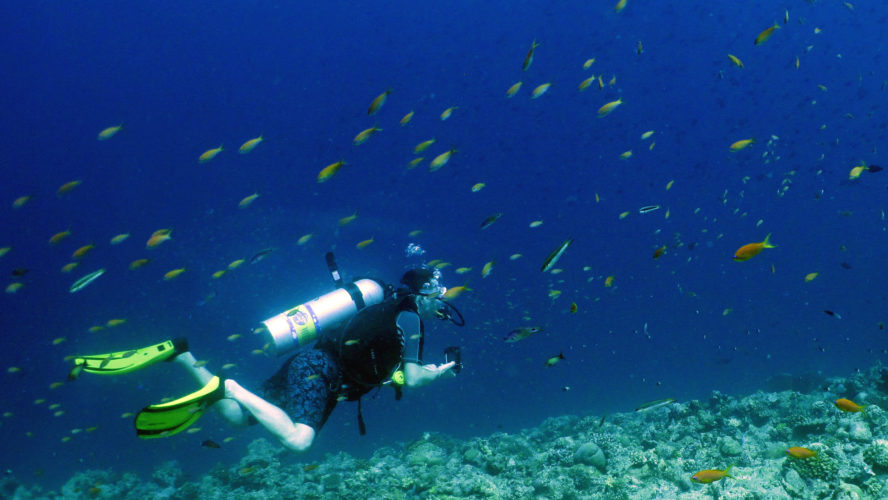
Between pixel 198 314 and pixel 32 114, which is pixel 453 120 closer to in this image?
pixel 198 314

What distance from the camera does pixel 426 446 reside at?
1120cm

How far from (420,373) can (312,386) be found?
46.6 inches

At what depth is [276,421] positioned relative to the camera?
426 cm

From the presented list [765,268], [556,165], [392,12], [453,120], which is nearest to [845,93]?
[765,268]

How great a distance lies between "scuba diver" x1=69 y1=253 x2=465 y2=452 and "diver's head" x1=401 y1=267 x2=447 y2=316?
13mm

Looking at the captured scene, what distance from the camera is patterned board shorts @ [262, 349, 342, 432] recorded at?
4523 millimetres

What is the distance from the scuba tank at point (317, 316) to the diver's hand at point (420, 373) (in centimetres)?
102

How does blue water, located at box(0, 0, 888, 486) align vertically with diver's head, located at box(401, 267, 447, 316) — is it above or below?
above

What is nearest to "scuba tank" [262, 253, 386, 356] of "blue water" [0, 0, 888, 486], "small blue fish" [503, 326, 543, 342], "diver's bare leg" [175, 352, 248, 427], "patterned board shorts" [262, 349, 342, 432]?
"patterned board shorts" [262, 349, 342, 432]

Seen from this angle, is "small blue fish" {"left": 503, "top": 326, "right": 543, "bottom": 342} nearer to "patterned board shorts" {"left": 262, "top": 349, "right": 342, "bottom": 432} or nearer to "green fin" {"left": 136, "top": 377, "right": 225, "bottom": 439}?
"patterned board shorts" {"left": 262, "top": 349, "right": 342, "bottom": 432}

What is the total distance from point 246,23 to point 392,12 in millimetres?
12206

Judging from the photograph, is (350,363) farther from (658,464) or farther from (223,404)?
(658,464)

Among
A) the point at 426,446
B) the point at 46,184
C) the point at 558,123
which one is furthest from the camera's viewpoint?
the point at 558,123

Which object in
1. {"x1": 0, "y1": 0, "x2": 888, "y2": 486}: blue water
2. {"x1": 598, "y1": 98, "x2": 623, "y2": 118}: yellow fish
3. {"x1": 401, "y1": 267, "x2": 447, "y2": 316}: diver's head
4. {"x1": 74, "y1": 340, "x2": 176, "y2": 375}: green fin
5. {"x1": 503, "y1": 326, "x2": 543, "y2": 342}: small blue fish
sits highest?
{"x1": 0, "y1": 0, "x2": 888, "y2": 486}: blue water
